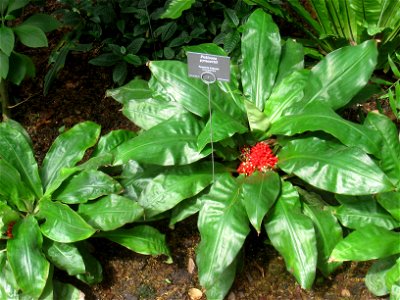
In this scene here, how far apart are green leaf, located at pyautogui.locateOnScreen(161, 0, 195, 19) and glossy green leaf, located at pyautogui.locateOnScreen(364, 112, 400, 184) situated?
4.07 ft

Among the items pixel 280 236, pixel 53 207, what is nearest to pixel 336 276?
pixel 280 236

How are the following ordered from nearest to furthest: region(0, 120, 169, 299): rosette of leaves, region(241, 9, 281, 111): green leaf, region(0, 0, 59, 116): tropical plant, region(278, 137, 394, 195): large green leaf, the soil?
region(278, 137, 394, 195): large green leaf → region(0, 120, 169, 299): rosette of leaves → the soil → region(0, 0, 59, 116): tropical plant → region(241, 9, 281, 111): green leaf

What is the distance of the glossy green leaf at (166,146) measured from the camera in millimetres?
2412

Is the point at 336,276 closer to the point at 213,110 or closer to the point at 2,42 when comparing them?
the point at 213,110

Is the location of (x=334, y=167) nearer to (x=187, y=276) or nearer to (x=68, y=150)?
(x=187, y=276)

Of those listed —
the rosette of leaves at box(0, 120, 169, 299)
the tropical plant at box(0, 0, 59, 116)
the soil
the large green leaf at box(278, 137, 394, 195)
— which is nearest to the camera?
the large green leaf at box(278, 137, 394, 195)

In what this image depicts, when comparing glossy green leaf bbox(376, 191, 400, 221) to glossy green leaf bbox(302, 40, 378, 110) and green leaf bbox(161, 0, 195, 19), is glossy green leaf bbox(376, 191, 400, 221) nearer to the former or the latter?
glossy green leaf bbox(302, 40, 378, 110)

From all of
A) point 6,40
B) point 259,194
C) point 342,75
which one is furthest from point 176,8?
point 259,194

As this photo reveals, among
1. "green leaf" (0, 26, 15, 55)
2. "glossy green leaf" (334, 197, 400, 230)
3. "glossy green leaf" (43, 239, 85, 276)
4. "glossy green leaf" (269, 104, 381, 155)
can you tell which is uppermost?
"green leaf" (0, 26, 15, 55)

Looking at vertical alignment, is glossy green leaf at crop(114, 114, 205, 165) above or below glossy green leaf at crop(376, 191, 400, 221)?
above

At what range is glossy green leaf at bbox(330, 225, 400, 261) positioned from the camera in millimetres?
2314

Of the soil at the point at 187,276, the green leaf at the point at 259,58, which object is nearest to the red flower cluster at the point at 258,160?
the green leaf at the point at 259,58

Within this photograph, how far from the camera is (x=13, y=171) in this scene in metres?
2.58

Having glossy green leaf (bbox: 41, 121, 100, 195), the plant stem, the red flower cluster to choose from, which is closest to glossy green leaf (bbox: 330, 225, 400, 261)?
the red flower cluster
